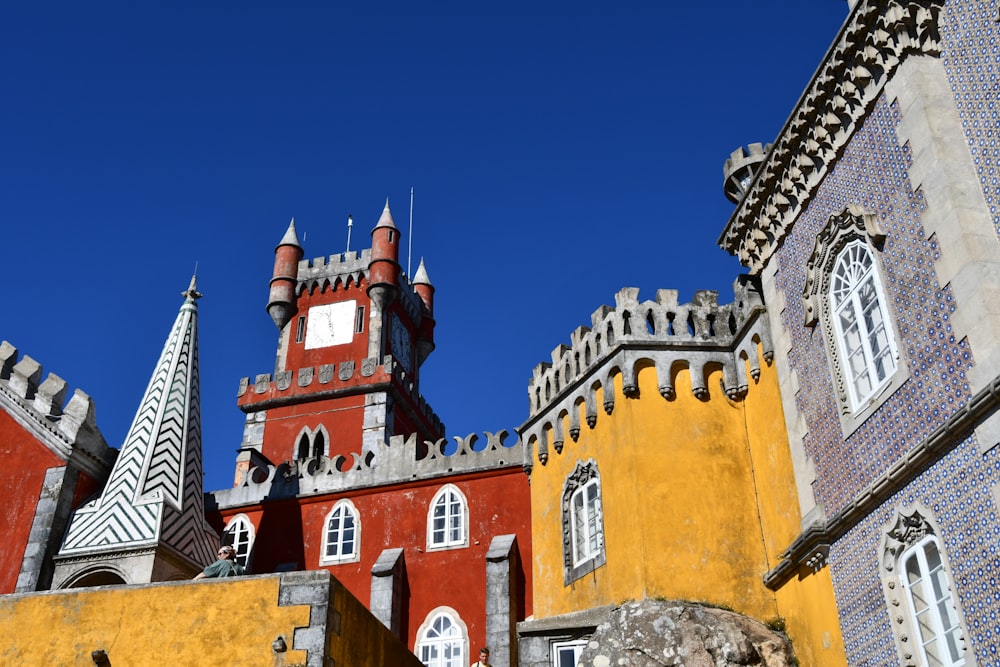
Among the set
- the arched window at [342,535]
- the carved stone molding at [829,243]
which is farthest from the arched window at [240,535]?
the carved stone molding at [829,243]

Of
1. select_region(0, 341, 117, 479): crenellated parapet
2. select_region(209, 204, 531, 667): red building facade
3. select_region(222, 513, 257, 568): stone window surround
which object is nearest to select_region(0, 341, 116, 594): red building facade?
select_region(0, 341, 117, 479): crenellated parapet

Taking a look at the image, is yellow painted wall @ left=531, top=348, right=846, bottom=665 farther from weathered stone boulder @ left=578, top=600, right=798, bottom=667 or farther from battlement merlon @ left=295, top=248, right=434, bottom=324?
battlement merlon @ left=295, top=248, right=434, bottom=324

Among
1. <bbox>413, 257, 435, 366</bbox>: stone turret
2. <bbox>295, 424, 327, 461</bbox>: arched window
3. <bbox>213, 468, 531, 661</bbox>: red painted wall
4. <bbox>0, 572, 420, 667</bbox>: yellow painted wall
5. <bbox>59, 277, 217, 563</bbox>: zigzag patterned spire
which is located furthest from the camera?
<bbox>413, 257, 435, 366</bbox>: stone turret

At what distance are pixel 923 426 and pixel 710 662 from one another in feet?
15.2

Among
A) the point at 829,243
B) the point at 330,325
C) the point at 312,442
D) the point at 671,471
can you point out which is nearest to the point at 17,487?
the point at 312,442

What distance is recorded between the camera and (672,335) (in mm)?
16297

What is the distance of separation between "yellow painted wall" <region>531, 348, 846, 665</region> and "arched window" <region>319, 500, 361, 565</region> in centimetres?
541

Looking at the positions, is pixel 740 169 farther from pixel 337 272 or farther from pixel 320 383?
pixel 337 272

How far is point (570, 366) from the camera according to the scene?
17734 millimetres

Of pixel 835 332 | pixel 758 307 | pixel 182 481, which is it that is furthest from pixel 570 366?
pixel 182 481

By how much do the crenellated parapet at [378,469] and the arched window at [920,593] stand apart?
9861 mm

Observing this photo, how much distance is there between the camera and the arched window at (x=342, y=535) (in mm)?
20344

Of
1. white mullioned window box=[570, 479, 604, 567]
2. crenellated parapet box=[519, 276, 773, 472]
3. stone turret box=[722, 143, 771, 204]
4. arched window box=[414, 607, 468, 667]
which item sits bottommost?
arched window box=[414, 607, 468, 667]

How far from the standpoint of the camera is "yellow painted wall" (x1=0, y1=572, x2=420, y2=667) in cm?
1065
